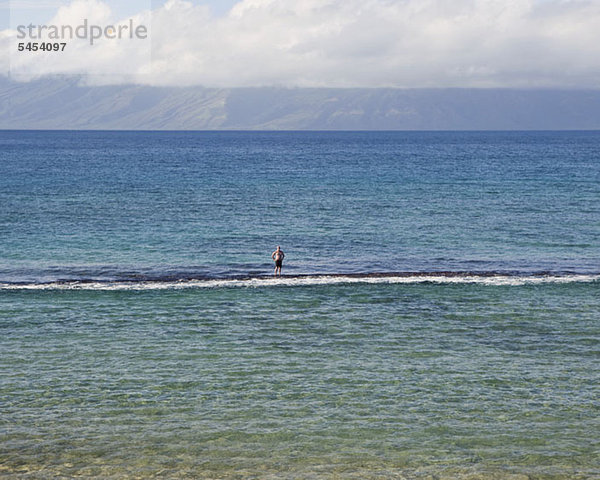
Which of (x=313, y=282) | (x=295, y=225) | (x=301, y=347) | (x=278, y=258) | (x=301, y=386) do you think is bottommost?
(x=301, y=386)

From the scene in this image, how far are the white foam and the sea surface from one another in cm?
26

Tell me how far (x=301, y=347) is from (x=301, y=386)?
4.82 m

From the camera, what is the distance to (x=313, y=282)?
45438 mm

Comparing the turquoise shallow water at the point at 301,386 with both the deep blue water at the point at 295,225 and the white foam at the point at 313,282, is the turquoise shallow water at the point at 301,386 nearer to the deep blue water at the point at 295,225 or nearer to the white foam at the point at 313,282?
the white foam at the point at 313,282

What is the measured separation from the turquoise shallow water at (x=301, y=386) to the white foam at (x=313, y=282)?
2672 millimetres

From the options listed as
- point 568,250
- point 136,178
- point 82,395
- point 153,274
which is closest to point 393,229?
point 568,250

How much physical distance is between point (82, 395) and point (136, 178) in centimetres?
9918

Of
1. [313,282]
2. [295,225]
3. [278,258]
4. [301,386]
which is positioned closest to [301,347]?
[301,386]

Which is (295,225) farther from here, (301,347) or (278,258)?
(301,347)

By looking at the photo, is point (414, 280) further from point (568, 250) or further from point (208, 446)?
point (208, 446)

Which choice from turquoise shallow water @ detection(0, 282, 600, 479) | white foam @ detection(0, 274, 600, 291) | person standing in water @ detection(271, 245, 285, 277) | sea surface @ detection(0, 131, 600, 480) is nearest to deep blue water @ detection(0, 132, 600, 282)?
sea surface @ detection(0, 131, 600, 480)

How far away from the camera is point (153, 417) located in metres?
24.8

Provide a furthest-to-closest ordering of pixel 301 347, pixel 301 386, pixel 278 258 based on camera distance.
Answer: pixel 278 258
pixel 301 347
pixel 301 386

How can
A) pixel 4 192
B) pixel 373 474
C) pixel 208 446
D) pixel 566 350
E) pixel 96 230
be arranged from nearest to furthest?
pixel 373 474 < pixel 208 446 < pixel 566 350 < pixel 96 230 < pixel 4 192
